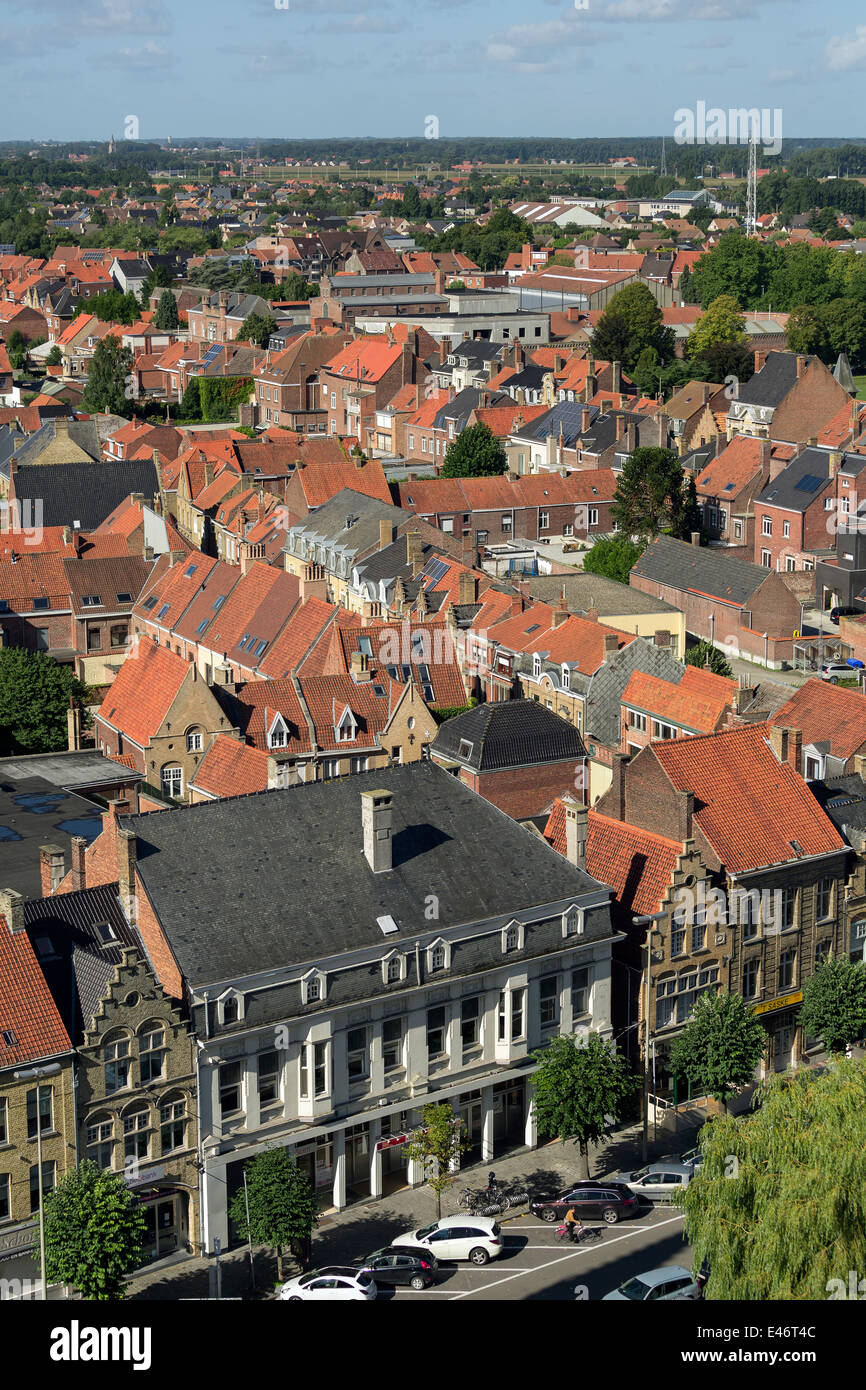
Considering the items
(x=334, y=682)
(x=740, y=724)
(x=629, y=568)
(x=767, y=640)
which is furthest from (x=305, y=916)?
(x=629, y=568)

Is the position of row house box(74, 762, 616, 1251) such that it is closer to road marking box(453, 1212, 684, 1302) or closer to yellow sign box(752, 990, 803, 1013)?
road marking box(453, 1212, 684, 1302)

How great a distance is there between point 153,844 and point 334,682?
28013 millimetres

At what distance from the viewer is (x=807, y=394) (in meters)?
135

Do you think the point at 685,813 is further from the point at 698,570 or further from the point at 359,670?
the point at 698,570

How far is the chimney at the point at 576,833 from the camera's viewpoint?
50.2 meters

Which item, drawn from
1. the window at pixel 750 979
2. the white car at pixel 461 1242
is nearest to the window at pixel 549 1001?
the window at pixel 750 979

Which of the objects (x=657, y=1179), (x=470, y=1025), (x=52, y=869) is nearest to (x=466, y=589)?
(x=52, y=869)

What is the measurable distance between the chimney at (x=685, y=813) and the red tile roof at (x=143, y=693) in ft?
81.5

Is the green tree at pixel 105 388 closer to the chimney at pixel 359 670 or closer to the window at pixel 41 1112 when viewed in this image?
the chimney at pixel 359 670

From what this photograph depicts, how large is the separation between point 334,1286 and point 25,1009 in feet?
32.4

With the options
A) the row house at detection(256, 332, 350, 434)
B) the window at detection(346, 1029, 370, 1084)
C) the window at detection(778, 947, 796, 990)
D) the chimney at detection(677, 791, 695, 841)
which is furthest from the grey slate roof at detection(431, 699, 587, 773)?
the row house at detection(256, 332, 350, 434)
